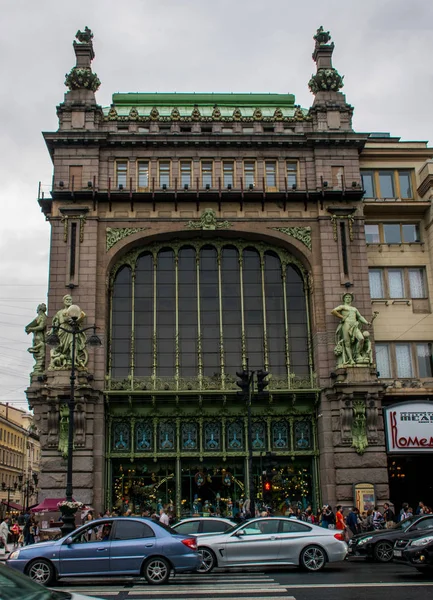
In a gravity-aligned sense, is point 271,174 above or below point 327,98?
below

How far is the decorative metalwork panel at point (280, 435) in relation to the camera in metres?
34.8

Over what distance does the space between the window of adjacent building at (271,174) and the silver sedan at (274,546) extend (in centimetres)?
2283

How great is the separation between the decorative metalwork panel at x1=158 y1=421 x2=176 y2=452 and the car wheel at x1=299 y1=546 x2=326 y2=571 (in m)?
16.9

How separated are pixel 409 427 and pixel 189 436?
10925 mm

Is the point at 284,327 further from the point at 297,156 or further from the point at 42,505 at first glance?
the point at 42,505

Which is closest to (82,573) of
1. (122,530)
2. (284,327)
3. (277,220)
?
(122,530)

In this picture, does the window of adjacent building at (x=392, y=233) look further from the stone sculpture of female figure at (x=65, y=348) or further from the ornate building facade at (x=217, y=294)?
the stone sculpture of female figure at (x=65, y=348)

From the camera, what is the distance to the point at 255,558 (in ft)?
60.0

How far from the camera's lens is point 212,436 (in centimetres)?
3475

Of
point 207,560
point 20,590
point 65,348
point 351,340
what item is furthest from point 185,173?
point 20,590

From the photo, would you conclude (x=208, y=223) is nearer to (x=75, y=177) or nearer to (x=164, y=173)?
(x=164, y=173)

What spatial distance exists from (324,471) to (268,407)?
4.23 m

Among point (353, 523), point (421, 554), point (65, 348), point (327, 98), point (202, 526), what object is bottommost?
point (421, 554)

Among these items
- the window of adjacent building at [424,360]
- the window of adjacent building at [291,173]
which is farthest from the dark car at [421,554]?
the window of adjacent building at [291,173]
